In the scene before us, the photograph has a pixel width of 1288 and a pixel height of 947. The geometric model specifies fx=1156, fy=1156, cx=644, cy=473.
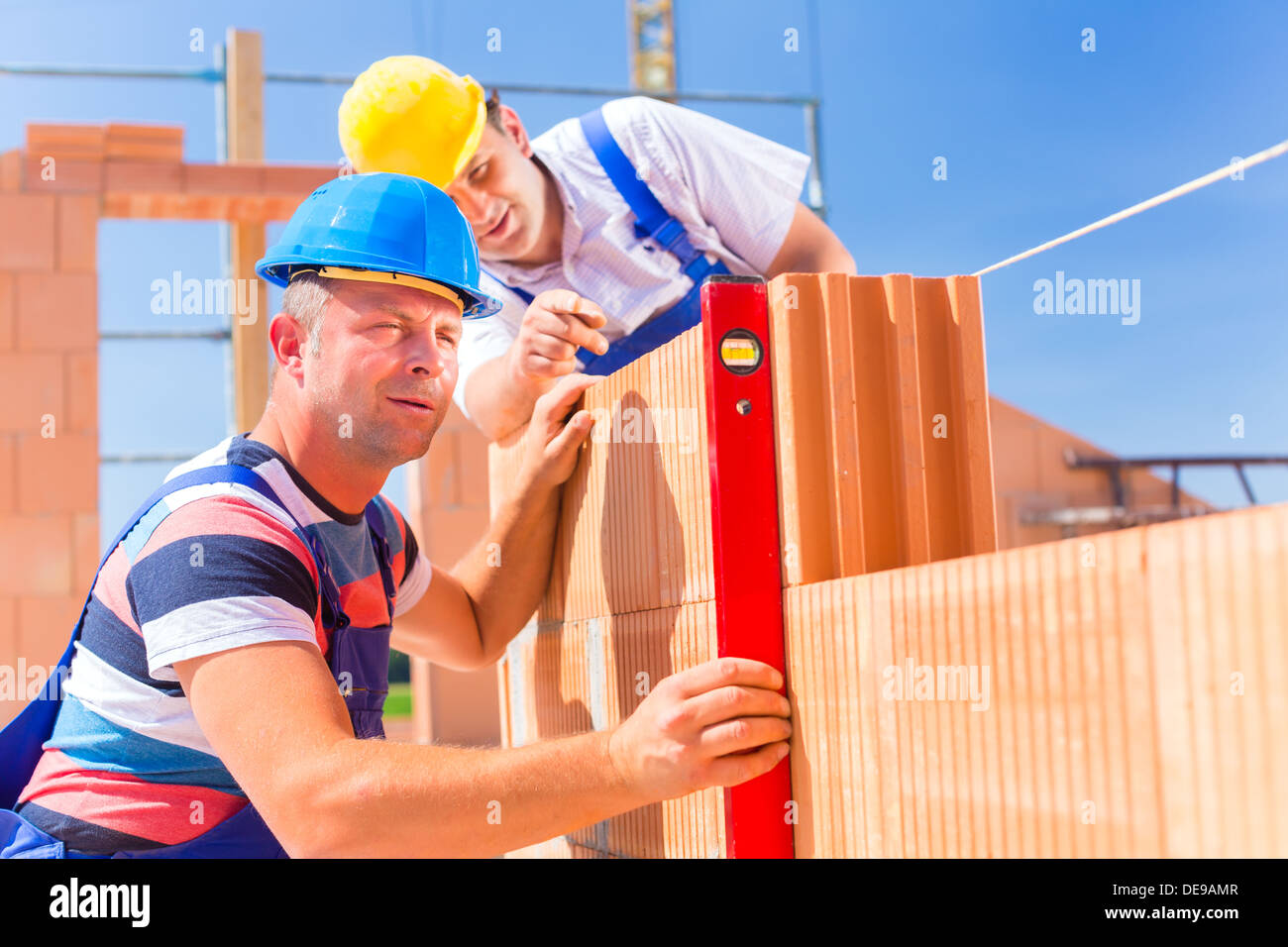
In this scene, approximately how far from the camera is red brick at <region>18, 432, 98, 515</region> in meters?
8.26

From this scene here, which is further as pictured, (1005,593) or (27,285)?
(27,285)

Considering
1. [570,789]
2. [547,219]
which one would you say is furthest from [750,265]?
[570,789]

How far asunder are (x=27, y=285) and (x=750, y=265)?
7473mm

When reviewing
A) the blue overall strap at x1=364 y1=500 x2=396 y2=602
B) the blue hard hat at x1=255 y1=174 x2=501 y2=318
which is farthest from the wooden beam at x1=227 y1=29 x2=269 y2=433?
the blue hard hat at x1=255 y1=174 x2=501 y2=318

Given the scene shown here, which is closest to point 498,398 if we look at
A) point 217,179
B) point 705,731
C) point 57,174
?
point 705,731

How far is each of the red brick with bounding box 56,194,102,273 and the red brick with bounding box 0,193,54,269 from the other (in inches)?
2.9

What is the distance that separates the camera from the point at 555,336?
7.55 feet

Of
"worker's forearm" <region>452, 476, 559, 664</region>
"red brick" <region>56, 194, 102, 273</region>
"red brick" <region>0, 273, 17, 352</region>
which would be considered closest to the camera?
"worker's forearm" <region>452, 476, 559, 664</region>

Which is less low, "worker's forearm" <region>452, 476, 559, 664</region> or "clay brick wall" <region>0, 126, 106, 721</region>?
"clay brick wall" <region>0, 126, 106, 721</region>

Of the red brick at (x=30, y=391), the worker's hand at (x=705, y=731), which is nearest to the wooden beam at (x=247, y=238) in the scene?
the red brick at (x=30, y=391)
